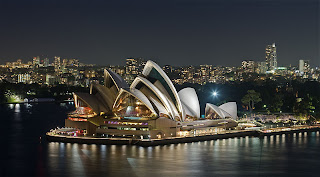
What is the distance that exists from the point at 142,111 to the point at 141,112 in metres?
0.11

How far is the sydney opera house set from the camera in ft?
128

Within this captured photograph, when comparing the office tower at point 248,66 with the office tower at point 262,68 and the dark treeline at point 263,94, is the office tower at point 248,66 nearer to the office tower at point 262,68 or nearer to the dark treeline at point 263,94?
the office tower at point 262,68

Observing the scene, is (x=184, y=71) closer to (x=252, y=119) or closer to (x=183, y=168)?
(x=252, y=119)

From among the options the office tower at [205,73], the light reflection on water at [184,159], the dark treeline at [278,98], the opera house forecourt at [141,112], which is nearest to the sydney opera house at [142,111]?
the opera house forecourt at [141,112]

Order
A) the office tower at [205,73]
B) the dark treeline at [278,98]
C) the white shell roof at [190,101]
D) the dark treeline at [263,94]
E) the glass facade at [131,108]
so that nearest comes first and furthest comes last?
the glass facade at [131,108] < the white shell roof at [190,101] < the dark treeline at [278,98] < the dark treeline at [263,94] < the office tower at [205,73]

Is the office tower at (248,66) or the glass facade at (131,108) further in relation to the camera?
the office tower at (248,66)

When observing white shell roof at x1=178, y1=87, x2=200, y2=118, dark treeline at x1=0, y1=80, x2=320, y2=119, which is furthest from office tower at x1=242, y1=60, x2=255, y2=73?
white shell roof at x1=178, y1=87, x2=200, y2=118

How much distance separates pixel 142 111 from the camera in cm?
3959

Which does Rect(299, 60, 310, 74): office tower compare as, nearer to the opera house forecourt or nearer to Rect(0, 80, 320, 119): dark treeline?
Rect(0, 80, 320, 119): dark treeline

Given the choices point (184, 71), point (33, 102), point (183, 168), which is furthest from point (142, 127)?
point (184, 71)

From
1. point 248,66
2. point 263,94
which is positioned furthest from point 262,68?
point 263,94

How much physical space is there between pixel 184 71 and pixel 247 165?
112819 millimetres

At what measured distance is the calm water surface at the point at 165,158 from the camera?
1182 inches

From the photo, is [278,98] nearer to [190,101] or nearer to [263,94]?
[263,94]
